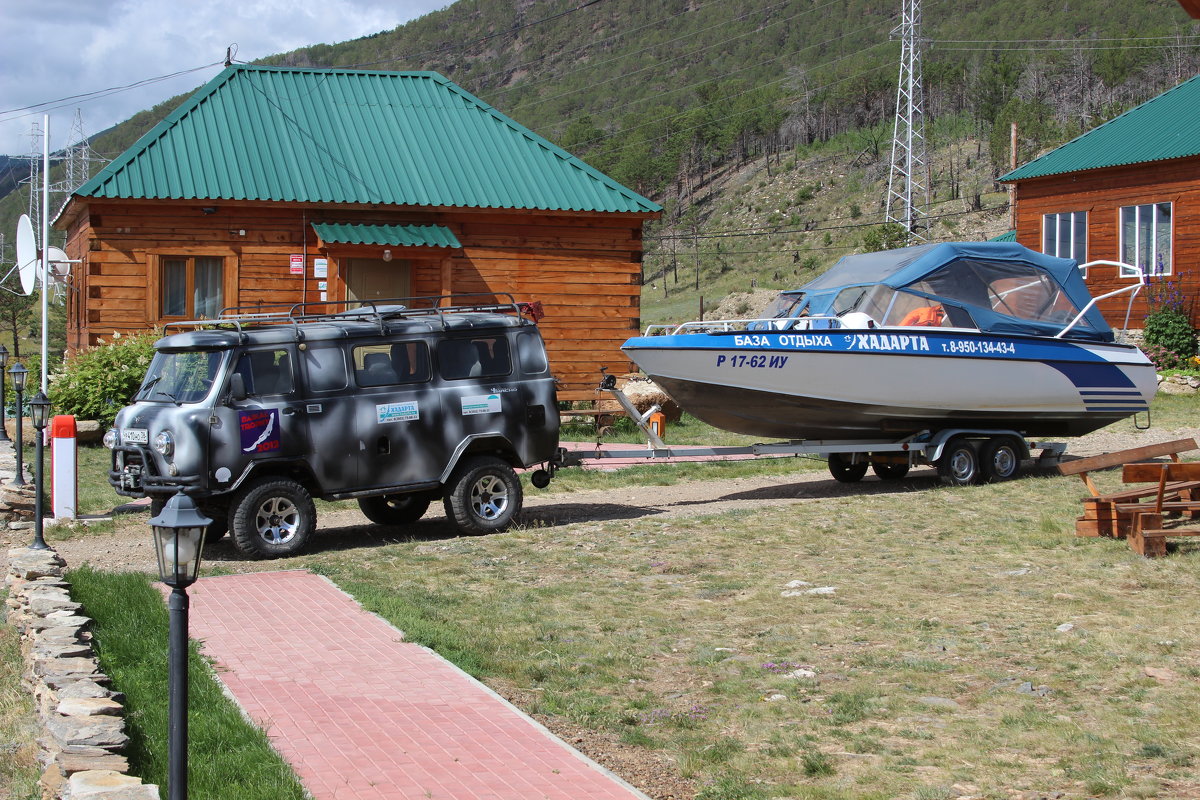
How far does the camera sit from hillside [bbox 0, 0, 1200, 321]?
6844cm

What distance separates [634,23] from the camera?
579 feet

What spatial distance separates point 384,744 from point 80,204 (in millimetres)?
17688

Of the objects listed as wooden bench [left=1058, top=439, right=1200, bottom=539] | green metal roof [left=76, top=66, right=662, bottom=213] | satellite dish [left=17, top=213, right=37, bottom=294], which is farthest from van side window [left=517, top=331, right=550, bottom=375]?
satellite dish [left=17, top=213, right=37, bottom=294]

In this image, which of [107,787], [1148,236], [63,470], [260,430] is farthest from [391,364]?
[1148,236]

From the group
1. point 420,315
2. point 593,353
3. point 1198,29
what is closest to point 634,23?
point 1198,29

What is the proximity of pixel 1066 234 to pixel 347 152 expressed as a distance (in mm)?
18589

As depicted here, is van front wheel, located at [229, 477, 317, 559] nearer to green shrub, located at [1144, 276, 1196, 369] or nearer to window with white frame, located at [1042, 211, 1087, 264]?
green shrub, located at [1144, 276, 1196, 369]

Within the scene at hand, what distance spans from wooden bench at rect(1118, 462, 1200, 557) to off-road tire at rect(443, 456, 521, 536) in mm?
5828

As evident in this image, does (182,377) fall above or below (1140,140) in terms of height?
below

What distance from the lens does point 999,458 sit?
15.4 metres

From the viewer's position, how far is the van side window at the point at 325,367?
38.4 ft

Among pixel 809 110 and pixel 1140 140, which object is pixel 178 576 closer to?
pixel 1140 140

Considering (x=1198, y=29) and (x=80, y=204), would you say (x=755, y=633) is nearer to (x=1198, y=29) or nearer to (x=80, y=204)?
(x=80, y=204)

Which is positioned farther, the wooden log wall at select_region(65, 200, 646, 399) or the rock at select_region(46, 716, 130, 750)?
the wooden log wall at select_region(65, 200, 646, 399)
